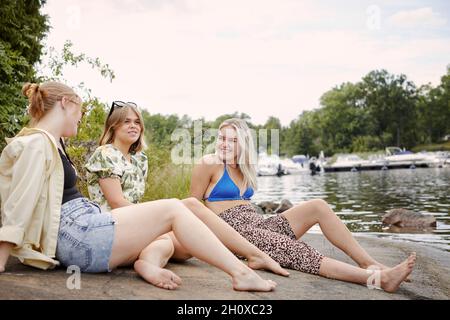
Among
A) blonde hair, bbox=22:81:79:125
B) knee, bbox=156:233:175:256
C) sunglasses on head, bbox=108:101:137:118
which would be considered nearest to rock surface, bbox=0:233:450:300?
knee, bbox=156:233:175:256

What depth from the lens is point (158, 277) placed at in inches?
128

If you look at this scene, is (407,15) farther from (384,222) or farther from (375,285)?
(375,285)

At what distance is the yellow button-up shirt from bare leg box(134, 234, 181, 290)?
1.80 feet

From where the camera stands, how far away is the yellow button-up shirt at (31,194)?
2.94 meters

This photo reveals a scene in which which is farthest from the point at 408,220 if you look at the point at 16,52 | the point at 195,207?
the point at 195,207

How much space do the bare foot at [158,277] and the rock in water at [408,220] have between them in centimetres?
912

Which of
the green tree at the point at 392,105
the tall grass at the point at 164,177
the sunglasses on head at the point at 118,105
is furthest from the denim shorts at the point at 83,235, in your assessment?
the green tree at the point at 392,105

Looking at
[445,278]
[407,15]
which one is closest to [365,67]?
[407,15]

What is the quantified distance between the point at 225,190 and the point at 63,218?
1764mm

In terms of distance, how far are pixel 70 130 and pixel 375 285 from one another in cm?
240

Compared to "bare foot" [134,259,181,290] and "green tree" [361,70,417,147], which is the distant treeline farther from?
"bare foot" [134,259,181,290]

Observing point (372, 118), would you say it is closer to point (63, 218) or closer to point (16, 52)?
point (16, 52)

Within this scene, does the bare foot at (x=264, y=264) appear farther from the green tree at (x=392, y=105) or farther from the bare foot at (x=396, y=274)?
the green tree at (x=392, y=105)

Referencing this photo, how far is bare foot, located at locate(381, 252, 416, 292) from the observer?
3.60 metres
